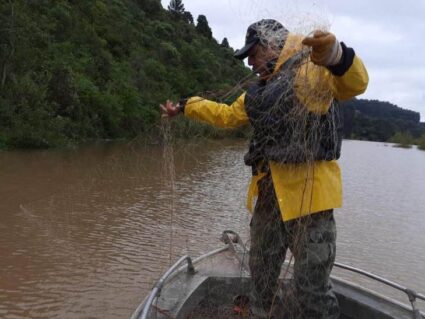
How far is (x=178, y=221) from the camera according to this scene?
9.66 m

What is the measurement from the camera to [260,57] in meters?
2.94

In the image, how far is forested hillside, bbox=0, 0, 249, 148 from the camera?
65.2 feet

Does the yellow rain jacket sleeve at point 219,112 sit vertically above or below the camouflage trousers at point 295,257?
above

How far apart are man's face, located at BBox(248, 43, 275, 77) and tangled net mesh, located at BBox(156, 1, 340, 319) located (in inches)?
1.7

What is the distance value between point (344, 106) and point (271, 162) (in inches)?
23.0

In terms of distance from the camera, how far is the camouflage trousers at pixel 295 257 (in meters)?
2.76

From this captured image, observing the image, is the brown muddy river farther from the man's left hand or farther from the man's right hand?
the man's left hand

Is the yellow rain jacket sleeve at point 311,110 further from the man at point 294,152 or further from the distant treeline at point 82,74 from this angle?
the distant treeline at point 82,74

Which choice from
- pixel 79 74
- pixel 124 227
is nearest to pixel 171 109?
pixel 124 227

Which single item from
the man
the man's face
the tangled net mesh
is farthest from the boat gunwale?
the man's face

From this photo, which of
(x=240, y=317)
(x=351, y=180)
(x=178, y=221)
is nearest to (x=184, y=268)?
(x=240, y=317)

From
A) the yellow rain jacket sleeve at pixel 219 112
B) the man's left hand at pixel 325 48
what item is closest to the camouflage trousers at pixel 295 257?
the yellow rain jacket sleeve at pixel 219 112

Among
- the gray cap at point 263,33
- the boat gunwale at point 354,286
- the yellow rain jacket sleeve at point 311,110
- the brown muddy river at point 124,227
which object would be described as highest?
the gray cap at point 263,33

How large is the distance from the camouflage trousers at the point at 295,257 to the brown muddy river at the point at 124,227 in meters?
0.81
